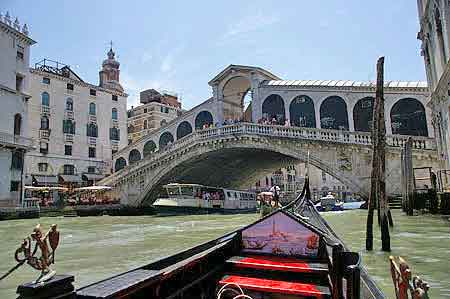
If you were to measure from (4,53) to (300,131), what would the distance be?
49.8 feet

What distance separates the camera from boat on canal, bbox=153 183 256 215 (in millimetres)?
18516

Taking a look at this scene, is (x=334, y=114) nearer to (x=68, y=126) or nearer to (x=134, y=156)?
(x=134, y=156)

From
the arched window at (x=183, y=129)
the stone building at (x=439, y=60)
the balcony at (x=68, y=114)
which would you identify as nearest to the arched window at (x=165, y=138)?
the arched window at (x=183, y=129)

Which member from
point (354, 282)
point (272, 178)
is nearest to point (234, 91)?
point (272, 178)

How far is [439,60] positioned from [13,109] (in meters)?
19.1

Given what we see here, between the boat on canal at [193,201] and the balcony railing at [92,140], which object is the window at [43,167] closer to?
the balcony railing at [92,140]

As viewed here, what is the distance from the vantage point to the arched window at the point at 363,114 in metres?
17.6

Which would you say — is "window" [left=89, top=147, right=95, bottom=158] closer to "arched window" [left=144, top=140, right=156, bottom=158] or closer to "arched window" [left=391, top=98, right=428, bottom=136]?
"arched window" [left=144, top=140, right=156, bottom=158]

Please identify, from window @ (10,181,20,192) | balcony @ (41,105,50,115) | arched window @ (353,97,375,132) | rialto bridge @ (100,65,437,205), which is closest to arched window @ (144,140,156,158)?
rialto bridge @ (100,65,437,205)

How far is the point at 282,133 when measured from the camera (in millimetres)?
16031

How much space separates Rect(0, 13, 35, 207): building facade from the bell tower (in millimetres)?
11920

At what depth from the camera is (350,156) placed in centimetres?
1452

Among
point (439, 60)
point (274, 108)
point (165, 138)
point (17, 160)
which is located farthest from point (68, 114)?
point (439, 60)

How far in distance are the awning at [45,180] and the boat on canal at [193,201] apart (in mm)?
8081
